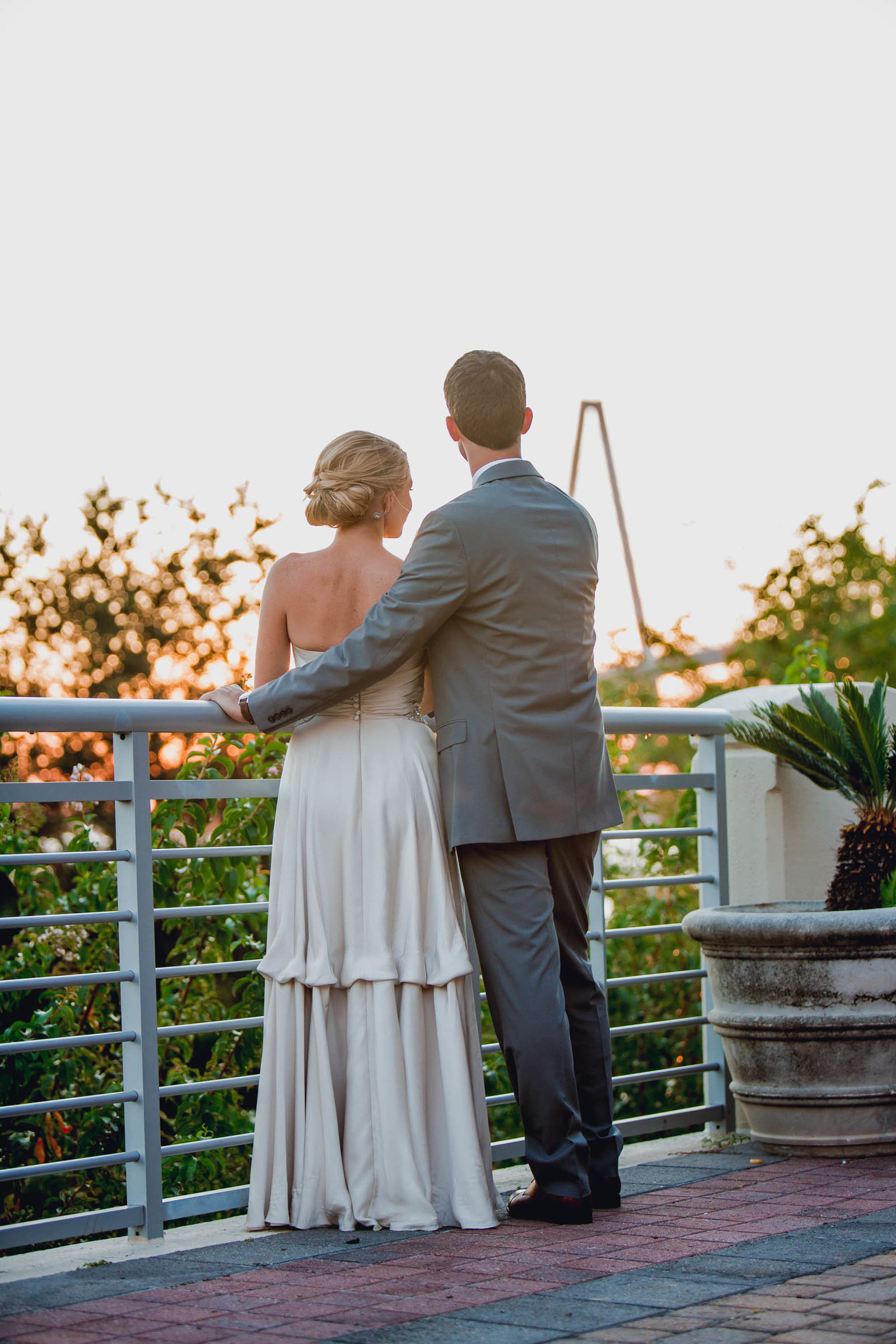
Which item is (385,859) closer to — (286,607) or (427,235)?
(286,607)

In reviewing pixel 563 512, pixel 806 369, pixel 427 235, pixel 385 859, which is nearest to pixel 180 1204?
pixel 385 859

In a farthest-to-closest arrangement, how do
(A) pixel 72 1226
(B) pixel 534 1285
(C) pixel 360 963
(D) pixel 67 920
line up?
(C) pixel 360 963 < (D) pixel 67 920 < (A) pixel 72 1226 < (B) pixel 534 1285

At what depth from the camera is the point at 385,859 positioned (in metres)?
3.58

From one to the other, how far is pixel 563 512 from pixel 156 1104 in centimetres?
175

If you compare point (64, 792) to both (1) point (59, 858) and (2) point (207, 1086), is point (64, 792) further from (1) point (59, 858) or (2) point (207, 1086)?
(2) point (207, 1086)

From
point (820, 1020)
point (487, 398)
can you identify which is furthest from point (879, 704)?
point (487, 398)

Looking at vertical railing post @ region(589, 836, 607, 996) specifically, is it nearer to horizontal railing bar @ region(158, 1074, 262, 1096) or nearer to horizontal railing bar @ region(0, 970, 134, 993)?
horizontal railing bar @ region(158, 1074, 262, 1096)

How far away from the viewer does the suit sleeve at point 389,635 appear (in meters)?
3.49

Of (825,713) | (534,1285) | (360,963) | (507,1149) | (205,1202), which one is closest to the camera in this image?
(534,1285)

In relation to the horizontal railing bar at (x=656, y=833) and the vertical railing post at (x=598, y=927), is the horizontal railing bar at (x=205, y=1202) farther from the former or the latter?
the horizontal railing bar at (x=656, y=833)

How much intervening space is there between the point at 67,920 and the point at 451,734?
100cm

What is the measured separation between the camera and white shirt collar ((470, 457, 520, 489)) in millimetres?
3766

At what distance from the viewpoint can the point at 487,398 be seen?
3766mm

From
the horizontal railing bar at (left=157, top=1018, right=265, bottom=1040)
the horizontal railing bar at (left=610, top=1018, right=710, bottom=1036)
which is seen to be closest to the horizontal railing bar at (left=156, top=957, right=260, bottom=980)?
the horizontal railing bar at (left=157, top=1018, right=265, bottom=1040)
